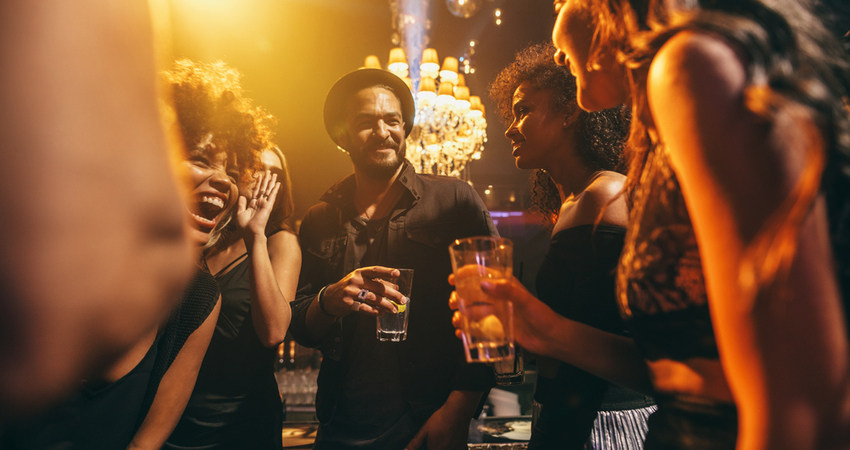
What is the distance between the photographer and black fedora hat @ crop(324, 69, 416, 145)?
251cm

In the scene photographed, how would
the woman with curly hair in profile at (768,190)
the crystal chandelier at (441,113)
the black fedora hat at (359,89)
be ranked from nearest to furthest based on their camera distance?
the woman with curly hair in profile at (768,190) < the black fedora hat at (359,89) < the crystal chandelier at (441,113)

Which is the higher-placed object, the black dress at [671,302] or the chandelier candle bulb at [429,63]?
the chandelier candle bulb at [429,63]

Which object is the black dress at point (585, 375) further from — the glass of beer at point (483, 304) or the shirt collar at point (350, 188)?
the shirt collar at point (350, 188)

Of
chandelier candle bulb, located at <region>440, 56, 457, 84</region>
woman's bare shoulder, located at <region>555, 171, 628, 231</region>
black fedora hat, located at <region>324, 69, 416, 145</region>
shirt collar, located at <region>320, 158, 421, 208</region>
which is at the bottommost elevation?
woman's bare shoulder, located at <region>555, 171, 628, 231</region>

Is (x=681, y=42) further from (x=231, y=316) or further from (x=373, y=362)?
(x=231, y=316)

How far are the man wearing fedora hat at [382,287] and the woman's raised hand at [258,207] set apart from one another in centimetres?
41

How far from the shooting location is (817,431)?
1.57 feet

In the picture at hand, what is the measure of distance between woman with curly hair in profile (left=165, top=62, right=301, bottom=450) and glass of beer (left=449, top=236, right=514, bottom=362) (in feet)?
3.82

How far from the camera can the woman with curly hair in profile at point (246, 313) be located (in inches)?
69.9

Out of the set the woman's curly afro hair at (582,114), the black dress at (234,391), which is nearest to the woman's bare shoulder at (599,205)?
the woman's curly afro hair at (582,114)

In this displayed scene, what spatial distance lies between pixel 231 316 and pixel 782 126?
7.08 feet

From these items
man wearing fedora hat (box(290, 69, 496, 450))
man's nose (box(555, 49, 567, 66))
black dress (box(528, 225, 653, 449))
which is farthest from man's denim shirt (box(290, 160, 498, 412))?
man's nose (box(555, 49, 567, 66))

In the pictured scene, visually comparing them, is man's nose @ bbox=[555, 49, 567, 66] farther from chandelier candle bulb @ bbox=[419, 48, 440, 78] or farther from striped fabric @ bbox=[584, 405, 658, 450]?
chandelier candle bulb @ bbox=[419, 48, 440, 78]

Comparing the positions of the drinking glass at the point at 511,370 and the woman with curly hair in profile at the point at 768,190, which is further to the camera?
the drinking glass at the point at 511,370
